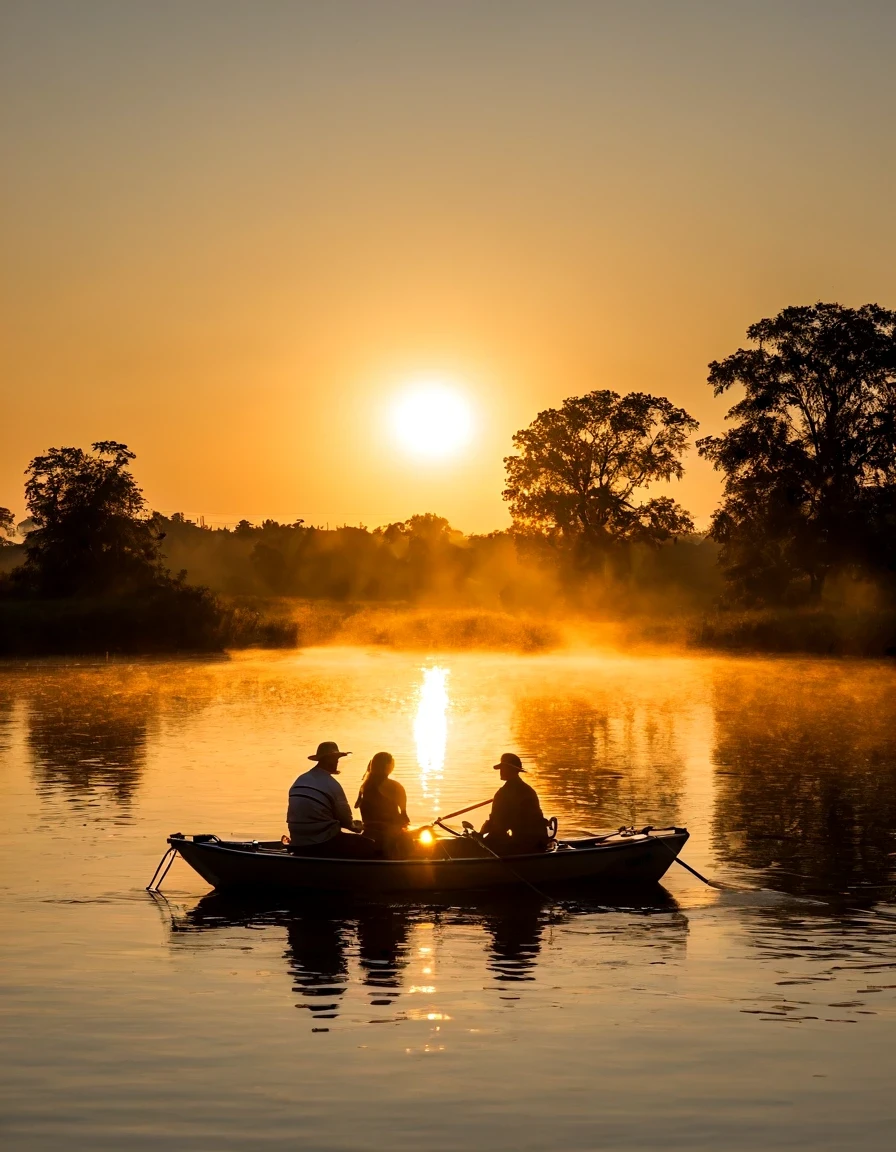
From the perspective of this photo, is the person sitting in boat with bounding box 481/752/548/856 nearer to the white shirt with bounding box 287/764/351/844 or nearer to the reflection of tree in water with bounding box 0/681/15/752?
the white shirt with bounding box 287/764/351/844

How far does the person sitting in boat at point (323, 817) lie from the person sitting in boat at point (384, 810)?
0.58 ft

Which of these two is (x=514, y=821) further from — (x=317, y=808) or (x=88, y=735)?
(x=88, y=735)

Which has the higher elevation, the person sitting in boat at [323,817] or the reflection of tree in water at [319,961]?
the person sitting in boat at [323,817]

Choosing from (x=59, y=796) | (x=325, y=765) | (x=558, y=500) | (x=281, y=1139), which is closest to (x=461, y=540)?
(x=558, y=500)

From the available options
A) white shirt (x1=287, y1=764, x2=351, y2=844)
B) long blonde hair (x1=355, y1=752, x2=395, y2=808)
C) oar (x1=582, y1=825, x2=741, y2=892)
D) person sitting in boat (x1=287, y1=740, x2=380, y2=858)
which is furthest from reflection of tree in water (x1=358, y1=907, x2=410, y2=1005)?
oar (x1=582, y1=825, x2=741, y2=892)

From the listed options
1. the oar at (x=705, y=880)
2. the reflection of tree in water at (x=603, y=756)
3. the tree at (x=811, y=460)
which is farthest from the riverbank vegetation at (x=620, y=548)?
the oar at (x=705, y=880)

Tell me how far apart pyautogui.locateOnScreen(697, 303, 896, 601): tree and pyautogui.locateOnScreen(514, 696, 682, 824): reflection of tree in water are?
22.0 metres

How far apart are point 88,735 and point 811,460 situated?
147 ft

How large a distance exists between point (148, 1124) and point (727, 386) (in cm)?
7213

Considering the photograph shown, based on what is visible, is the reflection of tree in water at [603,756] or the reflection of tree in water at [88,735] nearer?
the reflection of tree in water at [603,756]

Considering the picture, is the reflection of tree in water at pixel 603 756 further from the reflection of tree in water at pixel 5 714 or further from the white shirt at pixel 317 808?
the reflection of tree in water at pixel 5 714

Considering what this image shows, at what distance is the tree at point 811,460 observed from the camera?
7656 cm

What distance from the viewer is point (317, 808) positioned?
817 inches

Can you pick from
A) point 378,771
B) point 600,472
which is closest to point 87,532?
point 600,472
